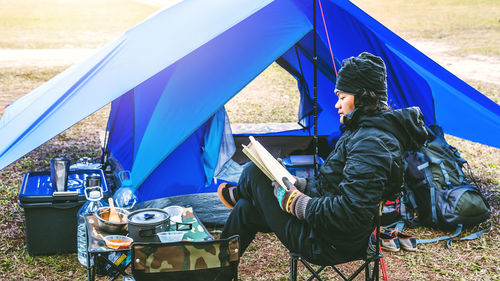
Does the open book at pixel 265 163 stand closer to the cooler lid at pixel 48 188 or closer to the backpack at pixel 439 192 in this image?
the cooler lid at pixel 48 188

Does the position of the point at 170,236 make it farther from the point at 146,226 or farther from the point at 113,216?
the point at 113,216

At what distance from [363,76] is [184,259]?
3.36ft

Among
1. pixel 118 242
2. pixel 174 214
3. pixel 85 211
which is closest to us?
pixel 118 242

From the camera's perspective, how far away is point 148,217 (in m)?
2.24

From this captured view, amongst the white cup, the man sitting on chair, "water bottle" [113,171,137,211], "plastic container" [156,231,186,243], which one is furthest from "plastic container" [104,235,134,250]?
"water bottle" [113,171,137,211]

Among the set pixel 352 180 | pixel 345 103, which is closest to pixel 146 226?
pixel 352 180

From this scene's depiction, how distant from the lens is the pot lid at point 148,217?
86.3 inches

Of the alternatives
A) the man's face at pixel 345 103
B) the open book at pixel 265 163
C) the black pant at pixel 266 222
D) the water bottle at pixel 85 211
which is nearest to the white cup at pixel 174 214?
the black pant at pixel 266 222

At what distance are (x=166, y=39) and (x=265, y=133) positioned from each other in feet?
6.40

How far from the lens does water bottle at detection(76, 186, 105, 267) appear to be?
2.60 m

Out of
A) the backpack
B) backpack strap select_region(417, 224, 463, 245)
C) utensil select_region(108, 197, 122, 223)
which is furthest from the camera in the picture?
the backpack

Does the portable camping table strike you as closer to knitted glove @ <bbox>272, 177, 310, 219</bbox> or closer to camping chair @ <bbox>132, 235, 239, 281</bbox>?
camping chair @ <bbox>132, 235, 239, 281</bbox>

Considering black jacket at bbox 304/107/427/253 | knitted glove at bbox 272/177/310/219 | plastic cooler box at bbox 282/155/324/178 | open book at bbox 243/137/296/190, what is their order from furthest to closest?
plastic cooler box at bbox 282/155/324/178
open book at bbox 243/137/296/190
knitted glove at bbox 272/177/310/219
black jacket at bbox 304/107/427/253

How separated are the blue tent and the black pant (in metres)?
0.83
